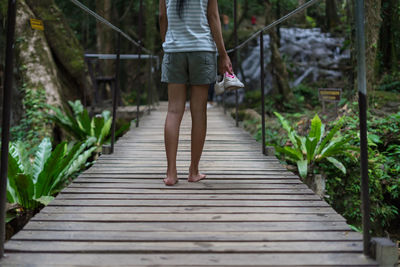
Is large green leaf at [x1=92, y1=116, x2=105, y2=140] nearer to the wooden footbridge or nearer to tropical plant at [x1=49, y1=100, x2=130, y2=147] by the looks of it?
tropical plant at [x1=49, y1=100, x2=130, y2=147]

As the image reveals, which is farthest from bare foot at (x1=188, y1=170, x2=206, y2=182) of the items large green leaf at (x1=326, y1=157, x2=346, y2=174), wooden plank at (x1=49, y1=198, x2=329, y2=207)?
large green leaf at (x1=326, y1=157, x2=346, y2=174)

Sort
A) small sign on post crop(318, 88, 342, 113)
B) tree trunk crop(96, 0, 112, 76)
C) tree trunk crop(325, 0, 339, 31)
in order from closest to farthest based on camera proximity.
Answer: small sign on post crop(318, 88, 342, 113) → tree trunk crop(96, 0, 112, 76) → tree trunk crop(325, 0, 339, 31)

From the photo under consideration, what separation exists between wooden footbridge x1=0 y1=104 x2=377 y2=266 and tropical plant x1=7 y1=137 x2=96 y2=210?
Result: 494 mm

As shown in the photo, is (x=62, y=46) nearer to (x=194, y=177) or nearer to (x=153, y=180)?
(x=153, y=180)

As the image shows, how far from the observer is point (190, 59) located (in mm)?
2469

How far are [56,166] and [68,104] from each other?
13.1 ft

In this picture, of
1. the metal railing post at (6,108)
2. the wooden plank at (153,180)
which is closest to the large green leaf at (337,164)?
the wooden plank at (153,180)

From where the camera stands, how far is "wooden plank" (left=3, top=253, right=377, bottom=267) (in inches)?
60.2

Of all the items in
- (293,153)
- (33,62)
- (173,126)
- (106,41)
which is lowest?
(293,153)

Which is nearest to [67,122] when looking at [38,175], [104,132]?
[104,132]

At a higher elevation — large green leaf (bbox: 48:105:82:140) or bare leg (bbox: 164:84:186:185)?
bare leg (bbox: 164:84:186:185)

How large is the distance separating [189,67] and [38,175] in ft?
5.14

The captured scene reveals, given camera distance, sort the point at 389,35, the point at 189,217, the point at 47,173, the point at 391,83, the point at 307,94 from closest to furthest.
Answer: the point at 189,217 → the point at 47,173 → the point at 391,83 → the point at 389,35 → the point at 307,94

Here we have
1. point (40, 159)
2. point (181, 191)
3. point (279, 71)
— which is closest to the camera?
point (181, 191)
